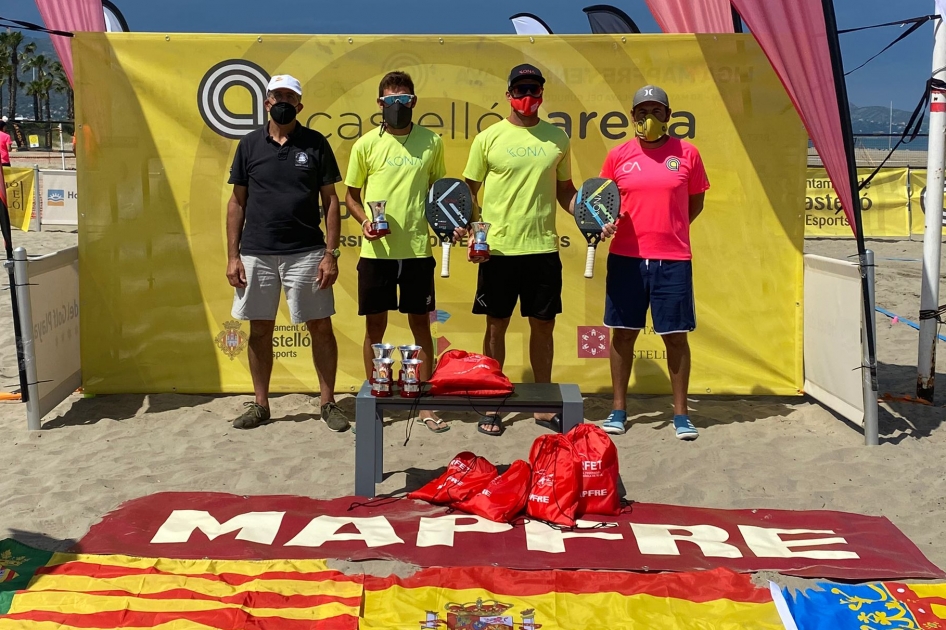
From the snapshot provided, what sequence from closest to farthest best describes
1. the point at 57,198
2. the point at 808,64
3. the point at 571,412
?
the point at 571,412 < the point at 808,64 < the point at 57,198

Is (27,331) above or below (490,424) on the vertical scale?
above

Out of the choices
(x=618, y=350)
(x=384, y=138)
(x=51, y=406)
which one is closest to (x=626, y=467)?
(x=618, y=350)

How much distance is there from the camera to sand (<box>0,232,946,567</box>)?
4.43m

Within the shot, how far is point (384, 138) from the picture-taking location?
5.31m

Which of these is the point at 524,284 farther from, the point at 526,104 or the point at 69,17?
the point at 69,17

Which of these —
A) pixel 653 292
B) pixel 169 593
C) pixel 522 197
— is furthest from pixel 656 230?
pixel 169 593

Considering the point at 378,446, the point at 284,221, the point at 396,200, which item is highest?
the point at 396,200

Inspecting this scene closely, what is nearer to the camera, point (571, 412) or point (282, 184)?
point (571, 412)

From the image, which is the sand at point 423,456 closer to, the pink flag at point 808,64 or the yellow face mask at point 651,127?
the pink flag at point 808,64

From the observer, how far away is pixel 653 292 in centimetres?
539

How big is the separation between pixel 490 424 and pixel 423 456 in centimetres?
62

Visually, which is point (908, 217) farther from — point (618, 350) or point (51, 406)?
point (51, 406)

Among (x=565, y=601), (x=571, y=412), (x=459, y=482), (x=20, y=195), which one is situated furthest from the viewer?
(x=20, y=195)

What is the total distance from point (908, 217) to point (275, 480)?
49.7ft
